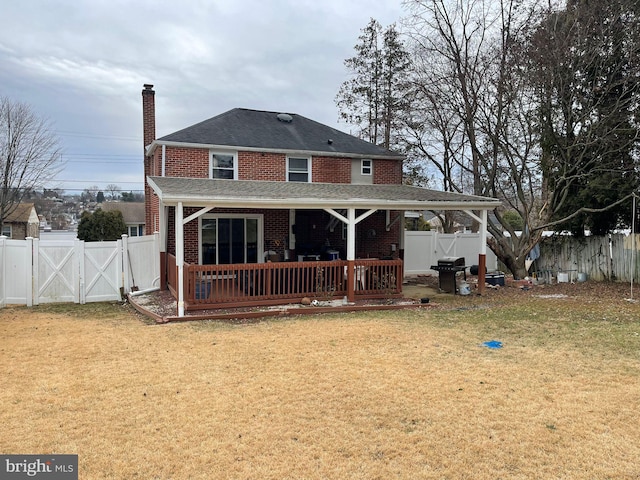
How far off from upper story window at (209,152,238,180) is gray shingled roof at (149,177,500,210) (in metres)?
0.85

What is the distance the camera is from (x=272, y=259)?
47.5 feet

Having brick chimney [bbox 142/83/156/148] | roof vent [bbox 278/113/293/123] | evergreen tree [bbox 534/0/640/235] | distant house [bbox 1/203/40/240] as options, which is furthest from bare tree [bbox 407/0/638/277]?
distant house [bbox 1/203/40/240]

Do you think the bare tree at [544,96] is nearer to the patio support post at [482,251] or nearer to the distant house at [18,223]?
the patio support post at [482,251]

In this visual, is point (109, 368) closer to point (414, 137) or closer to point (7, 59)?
point (414, 137)

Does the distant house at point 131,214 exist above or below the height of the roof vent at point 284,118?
below

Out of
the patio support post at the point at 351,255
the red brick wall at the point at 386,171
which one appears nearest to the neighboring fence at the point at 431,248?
the red brick wall at the point at 386,171

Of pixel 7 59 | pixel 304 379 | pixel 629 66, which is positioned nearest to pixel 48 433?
pixel 304 379

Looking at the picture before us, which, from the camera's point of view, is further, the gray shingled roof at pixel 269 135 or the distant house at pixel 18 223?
the distant house at pixel 18 223

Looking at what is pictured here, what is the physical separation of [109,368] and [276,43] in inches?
573

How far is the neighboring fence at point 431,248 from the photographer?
717 inches

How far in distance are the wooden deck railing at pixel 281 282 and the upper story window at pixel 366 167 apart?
18.3ft

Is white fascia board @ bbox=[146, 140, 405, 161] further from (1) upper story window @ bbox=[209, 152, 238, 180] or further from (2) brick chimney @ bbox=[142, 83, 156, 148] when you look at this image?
(2) brick chimney @ bbox=[142, 83, 156, 148]

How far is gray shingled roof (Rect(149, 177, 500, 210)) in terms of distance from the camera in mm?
10047

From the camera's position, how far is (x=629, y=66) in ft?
45.6
